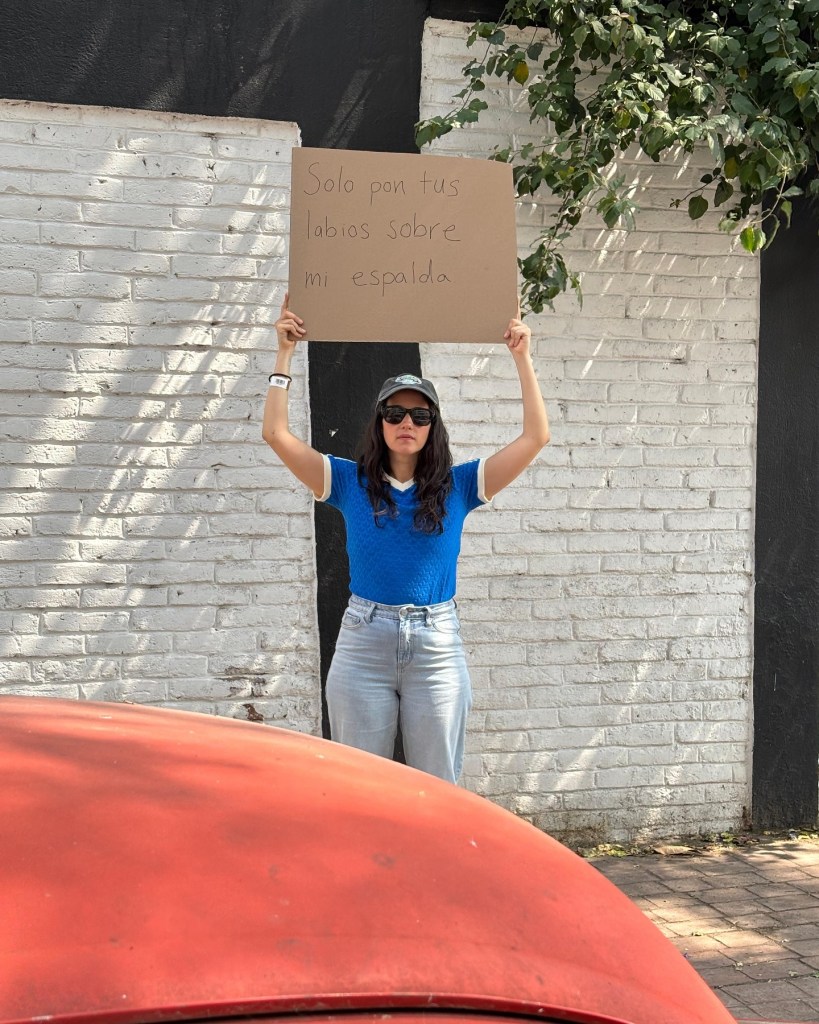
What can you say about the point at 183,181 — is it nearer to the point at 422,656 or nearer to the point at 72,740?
the point at 422,656

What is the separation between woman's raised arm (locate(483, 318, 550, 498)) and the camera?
3.61 meters

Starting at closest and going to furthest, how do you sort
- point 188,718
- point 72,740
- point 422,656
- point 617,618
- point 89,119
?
point 72,740
point 188,718
point 422,656
point 89,119
point 617,618

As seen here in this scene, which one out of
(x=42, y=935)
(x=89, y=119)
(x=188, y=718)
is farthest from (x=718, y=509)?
(x=42, y=935)

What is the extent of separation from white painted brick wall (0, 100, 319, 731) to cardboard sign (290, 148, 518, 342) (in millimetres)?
1084

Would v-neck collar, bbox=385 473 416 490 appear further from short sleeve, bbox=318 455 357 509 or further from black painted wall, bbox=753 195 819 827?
black painted wall, bbox=753 195 819 827

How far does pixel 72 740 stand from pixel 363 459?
224 centimetres

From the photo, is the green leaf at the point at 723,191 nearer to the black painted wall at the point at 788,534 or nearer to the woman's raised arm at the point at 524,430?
the black painted wall at the point at 788,534

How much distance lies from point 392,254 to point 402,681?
4.19 feet

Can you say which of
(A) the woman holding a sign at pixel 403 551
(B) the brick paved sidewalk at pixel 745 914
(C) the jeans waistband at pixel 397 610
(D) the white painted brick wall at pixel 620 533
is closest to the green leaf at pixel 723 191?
(D) the white painted brick wall at pixel 620 533

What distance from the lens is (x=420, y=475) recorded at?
143 inches

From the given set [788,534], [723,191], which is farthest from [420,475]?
[788,534]

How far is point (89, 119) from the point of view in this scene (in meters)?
4.47

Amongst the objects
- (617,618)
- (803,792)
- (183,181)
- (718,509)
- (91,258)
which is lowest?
(803,792)

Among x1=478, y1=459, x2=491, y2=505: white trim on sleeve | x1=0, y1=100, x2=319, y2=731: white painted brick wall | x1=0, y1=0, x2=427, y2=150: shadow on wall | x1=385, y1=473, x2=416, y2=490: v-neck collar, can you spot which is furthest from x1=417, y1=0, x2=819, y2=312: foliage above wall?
x1=385, y1=473, x2=416, y2=490: v-neck collar
